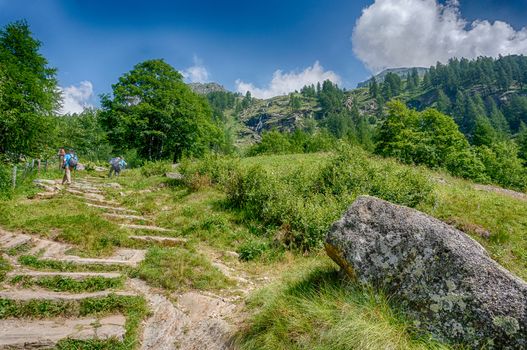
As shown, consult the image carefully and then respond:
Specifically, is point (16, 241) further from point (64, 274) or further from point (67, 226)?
point (64, 274)

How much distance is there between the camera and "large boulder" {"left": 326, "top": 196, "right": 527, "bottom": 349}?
125 inches

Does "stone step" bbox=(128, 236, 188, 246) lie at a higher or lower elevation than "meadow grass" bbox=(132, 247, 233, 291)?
higher

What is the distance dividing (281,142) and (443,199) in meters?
65.4

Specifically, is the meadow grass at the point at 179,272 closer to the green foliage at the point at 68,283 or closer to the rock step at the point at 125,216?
the green foliage at the point at 68,283

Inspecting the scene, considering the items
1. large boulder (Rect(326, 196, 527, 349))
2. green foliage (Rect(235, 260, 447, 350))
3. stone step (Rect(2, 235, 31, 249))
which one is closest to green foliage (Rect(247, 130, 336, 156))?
stone step (Rect(2, 235, 31, 249))

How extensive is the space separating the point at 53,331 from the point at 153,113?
100ft

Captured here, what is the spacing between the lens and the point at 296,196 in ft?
34.9

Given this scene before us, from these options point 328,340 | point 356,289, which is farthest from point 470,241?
point 328,340

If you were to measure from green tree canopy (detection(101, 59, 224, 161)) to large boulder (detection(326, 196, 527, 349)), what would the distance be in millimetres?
30363

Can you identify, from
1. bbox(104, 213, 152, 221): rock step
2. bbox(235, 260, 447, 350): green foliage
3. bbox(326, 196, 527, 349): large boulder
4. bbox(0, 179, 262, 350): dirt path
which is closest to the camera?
bbox(326, 196, 527, 349): large boulder

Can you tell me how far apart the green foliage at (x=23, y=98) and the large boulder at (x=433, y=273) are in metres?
23.5

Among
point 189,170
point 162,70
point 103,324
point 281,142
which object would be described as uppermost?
point 162,70

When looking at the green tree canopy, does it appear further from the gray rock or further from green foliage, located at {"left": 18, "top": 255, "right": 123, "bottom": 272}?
green foliage, located at {"left": 18, "top": 255, "right": 123, "bottom": 272}

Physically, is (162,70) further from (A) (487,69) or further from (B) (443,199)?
(A) (487,69)
